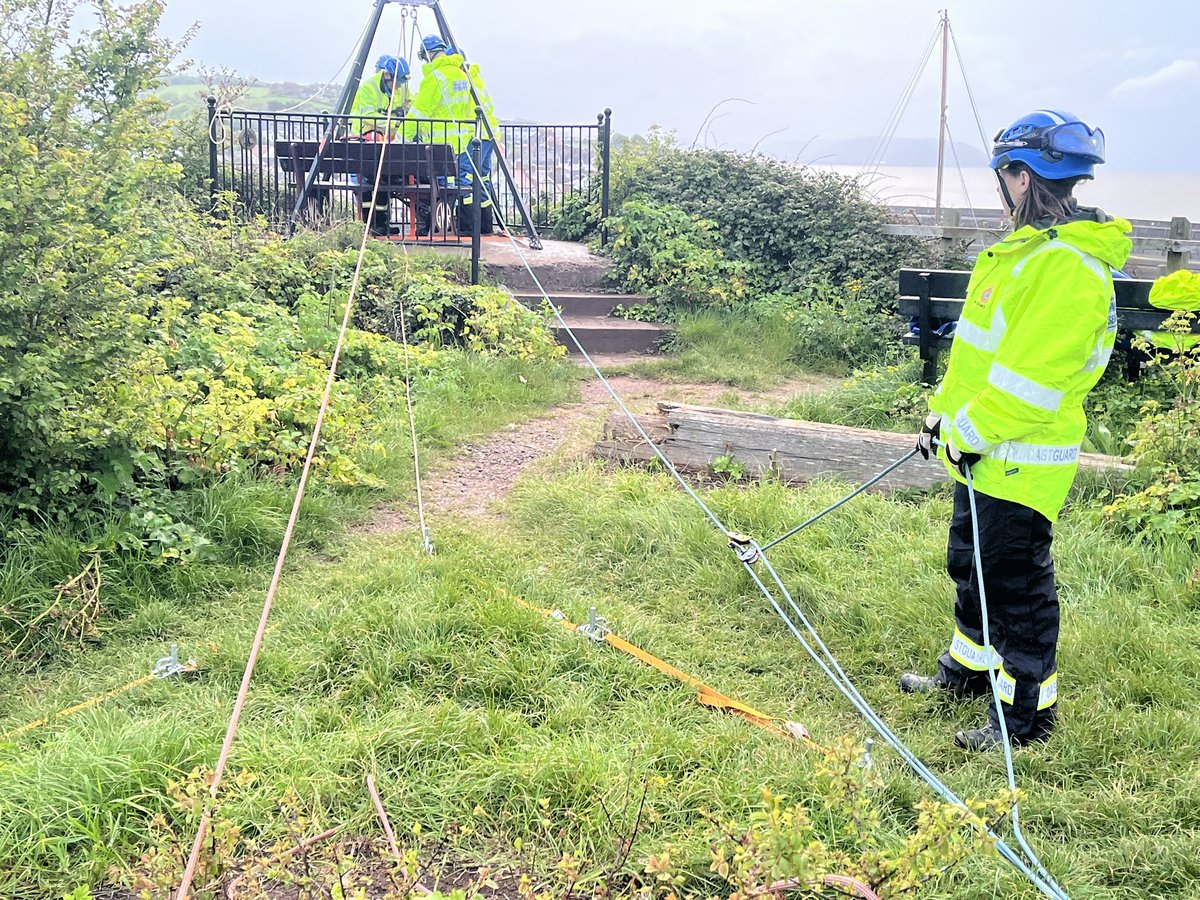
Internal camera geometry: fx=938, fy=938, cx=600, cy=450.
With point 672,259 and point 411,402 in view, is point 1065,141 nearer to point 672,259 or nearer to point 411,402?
point 411,402

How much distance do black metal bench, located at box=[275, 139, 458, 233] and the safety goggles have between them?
7311mm

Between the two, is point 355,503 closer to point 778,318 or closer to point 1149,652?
point 1149,652

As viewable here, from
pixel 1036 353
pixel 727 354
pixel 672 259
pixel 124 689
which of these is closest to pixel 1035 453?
pixel 1036 353

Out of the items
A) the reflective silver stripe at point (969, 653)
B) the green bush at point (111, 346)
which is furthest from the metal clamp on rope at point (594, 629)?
the green bush at point (111, 346)

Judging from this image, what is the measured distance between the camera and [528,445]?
640 cm

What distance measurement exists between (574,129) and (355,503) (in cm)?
931

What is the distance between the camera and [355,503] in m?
5.02

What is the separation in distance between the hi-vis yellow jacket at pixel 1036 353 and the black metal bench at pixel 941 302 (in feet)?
11.3

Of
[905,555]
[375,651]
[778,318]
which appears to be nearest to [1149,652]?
[905,555]

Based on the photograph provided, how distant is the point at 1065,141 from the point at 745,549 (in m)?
1.98

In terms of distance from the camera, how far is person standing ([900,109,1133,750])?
265 centimetres

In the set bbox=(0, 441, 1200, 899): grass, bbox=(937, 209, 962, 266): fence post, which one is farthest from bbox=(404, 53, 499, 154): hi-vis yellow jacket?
bbox=(0, 441, 1200, 899): grass

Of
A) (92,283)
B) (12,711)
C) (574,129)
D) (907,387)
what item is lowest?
(12,711)

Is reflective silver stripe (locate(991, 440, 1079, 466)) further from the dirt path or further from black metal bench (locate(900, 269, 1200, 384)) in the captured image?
black metal bench (locate(900, 269, 1200, 384))
